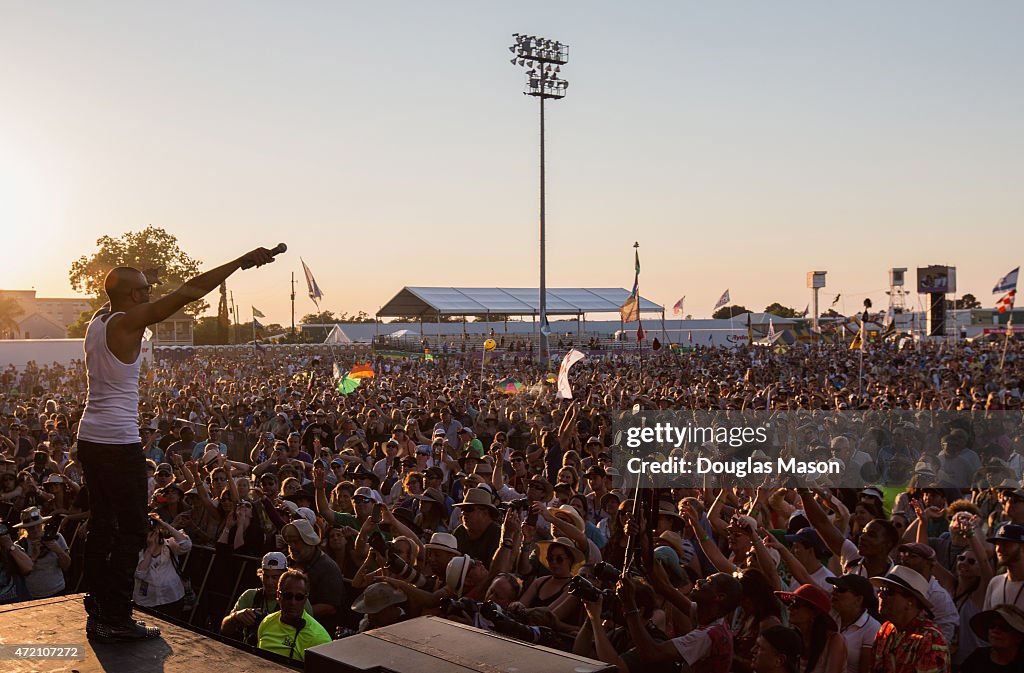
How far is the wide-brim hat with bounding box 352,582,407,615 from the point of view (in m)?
4.82

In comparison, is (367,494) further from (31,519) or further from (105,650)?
(105,650)

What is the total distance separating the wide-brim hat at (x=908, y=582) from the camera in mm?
4008

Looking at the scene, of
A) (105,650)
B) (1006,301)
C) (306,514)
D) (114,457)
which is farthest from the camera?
(1006,301)

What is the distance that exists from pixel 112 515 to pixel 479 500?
2917mm

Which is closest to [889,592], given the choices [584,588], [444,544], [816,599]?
[816,599]

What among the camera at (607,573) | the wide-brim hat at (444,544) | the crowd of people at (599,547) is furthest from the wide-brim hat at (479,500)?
the camera at (607,573)

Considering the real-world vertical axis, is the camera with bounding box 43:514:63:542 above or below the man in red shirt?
below

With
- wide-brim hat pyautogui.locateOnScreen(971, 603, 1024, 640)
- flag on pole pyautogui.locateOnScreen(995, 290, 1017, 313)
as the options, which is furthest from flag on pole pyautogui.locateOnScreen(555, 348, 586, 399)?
flag on pole pyautogui.locateOnScreen(995, 290, 1017, 313)

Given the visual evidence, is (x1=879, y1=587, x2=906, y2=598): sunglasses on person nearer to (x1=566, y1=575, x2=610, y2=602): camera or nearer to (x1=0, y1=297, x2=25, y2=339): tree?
(x1=566, y1=575, x2=610, y2=602): camera

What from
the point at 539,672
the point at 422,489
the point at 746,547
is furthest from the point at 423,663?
the point at 422,489

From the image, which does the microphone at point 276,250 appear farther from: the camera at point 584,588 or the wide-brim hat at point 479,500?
the wide-brim hat at point 479,500

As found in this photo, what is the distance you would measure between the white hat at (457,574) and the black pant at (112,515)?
1.83 metres

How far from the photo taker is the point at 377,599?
4.84 meters

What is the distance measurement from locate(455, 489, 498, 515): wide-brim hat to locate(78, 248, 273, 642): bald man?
275cm
